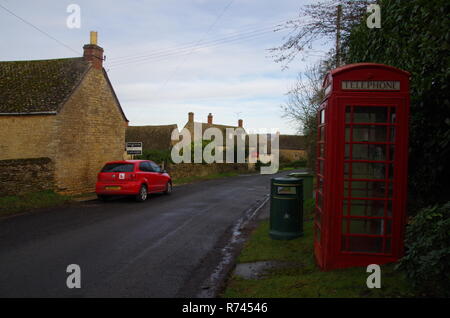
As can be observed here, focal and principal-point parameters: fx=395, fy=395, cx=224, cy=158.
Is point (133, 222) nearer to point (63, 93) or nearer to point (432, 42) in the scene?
point (432, 42)

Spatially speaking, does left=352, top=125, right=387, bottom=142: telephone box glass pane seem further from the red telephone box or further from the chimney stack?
the chimney stack

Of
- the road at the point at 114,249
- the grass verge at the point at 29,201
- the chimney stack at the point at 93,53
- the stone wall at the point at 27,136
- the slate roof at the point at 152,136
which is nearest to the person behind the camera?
the road at the point at 114,249

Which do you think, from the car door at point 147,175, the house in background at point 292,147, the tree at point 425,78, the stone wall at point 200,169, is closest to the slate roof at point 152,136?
the stone wall at point 200,169

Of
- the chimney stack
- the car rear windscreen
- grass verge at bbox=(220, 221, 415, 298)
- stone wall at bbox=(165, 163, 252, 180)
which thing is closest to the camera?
Result: grass verge at bbox=(220, 221, 415, 298)

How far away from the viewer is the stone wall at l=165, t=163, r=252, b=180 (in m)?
30.8

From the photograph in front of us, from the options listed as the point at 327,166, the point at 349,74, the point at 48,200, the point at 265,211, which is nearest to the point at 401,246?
the point at 327,166

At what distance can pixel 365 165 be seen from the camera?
5.78m

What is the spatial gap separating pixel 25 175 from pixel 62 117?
11.2ft

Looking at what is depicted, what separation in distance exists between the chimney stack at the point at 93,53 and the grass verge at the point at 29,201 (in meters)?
7.52

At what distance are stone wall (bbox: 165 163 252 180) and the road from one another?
55.9 feet

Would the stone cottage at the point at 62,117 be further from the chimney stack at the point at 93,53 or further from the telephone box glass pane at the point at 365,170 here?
the telephone box glass pane at the point at 365,170

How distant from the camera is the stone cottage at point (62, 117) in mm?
17641

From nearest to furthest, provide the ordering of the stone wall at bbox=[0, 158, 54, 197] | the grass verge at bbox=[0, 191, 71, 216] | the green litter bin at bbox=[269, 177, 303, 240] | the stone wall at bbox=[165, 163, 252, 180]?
the green litter bin at bbox=[269, 177, 303, 240] → the grass verge at bbox=[0, 191, 71, 216] → the stone wall at bbox=[0, 158, 54, 197] → the stone wall at bbox=[165, 163, 252, 180]

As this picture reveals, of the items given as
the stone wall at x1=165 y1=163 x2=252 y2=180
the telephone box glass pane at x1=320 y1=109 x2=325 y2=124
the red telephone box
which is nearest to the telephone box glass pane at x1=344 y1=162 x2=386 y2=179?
the red telephone box
